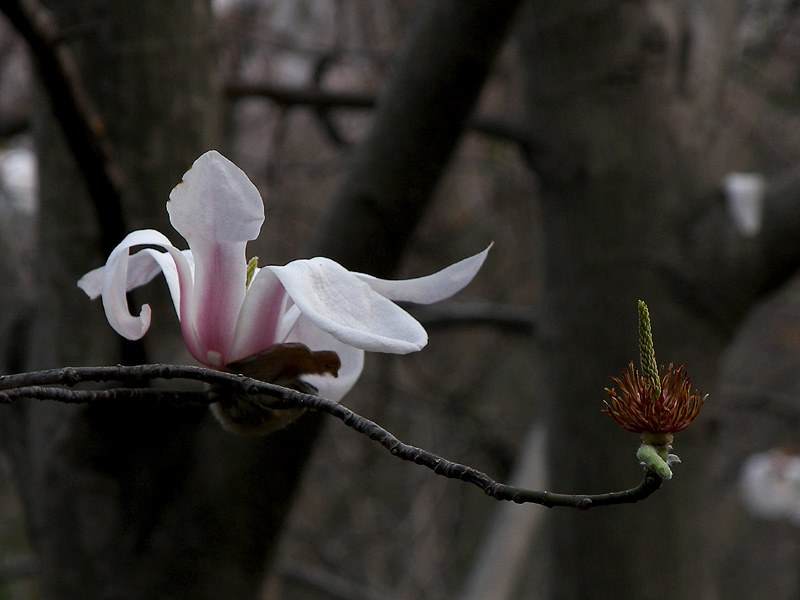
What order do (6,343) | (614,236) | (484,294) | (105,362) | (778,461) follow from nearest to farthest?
(105,362)
(6,343)
(614,236)
(778,461)
(484,294)

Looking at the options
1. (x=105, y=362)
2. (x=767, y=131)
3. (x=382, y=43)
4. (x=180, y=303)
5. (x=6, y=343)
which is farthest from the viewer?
(x=767, y=131)

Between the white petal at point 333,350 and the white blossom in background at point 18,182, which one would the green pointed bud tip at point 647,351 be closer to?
the white petal at point 333,350

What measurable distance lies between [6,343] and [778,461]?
245 cm

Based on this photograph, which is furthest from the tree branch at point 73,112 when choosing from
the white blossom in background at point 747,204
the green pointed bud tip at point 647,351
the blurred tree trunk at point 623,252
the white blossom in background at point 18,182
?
the white blossom in background at point 18,182

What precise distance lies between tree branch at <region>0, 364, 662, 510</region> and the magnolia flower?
0.20 feet

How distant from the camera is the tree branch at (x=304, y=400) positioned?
17.9 inches

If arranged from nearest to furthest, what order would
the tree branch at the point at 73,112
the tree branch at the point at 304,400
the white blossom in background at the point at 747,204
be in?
the tree branch at the point at 304,400
the tree branch at the point at 73,112
the white blossom in background at the point at 747,204

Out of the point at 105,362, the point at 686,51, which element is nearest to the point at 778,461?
the point at 686,51

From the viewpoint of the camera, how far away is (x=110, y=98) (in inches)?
55.4

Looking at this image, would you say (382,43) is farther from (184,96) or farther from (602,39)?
(184,96)

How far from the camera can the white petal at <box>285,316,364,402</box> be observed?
0.71 meters

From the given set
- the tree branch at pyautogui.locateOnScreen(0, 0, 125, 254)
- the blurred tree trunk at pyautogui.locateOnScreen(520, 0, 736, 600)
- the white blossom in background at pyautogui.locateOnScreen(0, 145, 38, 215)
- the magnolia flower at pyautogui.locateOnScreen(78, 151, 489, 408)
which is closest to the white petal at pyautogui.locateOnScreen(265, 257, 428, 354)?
the magnolia flower at pyautogui.locateOnScreen(78, 151, 489, 408)

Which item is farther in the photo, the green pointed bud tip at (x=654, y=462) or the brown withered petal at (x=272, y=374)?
the brown withered petal at (x=272, y=374)

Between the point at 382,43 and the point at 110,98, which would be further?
the point at 382,43
